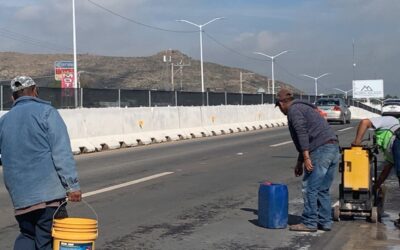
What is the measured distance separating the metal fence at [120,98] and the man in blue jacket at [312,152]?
14.0m

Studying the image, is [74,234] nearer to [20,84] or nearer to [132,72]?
[20,84]

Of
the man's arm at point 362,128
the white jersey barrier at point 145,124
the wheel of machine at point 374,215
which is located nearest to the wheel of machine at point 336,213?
the wheel of machine at point 374,215

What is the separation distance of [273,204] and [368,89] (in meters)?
104

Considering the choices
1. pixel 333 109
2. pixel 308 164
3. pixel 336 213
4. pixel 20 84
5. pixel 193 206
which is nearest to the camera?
pixel 20 84

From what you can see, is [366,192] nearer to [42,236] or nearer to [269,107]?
[42,236]

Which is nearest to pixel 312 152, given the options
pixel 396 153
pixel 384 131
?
pixel 396 153

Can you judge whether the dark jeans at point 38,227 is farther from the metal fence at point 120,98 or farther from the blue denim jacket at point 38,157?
the metal fence at point 120,98

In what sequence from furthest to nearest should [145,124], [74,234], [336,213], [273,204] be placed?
1. [145,124]
2. [336,213]
3. [273,204]
4. [74,234]

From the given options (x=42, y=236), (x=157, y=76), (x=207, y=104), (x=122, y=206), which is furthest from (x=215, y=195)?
(x=157, y=76)

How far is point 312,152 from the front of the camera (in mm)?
8344

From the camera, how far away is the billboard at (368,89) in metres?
108

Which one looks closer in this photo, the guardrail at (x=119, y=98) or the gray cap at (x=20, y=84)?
the gray cap at (x=20, y=84)

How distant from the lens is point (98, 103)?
24.9 metres

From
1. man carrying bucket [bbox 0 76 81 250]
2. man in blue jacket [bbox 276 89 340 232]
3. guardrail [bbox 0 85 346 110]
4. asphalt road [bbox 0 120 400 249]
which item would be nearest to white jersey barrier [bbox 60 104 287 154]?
guardrail [bbox 0 85 346 110]
